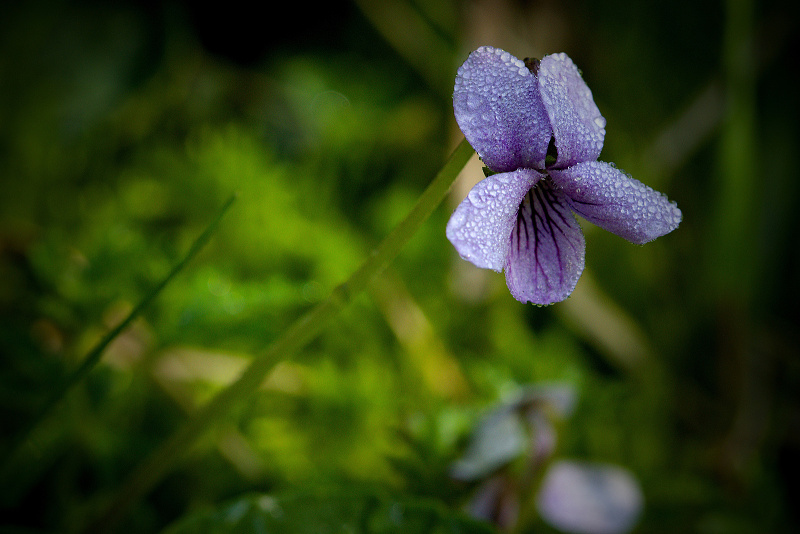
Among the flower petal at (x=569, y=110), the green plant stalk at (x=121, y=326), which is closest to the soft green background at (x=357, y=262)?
the green plant stalk at (x=121, y=326)

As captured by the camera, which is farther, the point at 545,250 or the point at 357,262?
the point at 357,262

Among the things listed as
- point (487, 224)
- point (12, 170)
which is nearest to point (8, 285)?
point (12, 170)

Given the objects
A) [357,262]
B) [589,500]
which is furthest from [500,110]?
[357,262]

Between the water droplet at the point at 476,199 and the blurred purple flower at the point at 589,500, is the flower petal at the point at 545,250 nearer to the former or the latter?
the water droplet at the point at 476,199

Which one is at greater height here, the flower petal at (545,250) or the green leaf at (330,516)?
the flower petal at (545,250)

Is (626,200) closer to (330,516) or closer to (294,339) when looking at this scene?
(294,339)

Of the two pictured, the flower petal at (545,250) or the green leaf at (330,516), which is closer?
the flower petal at (545,250)

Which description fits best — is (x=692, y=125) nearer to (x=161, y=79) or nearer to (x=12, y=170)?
(x=161, y=79)
